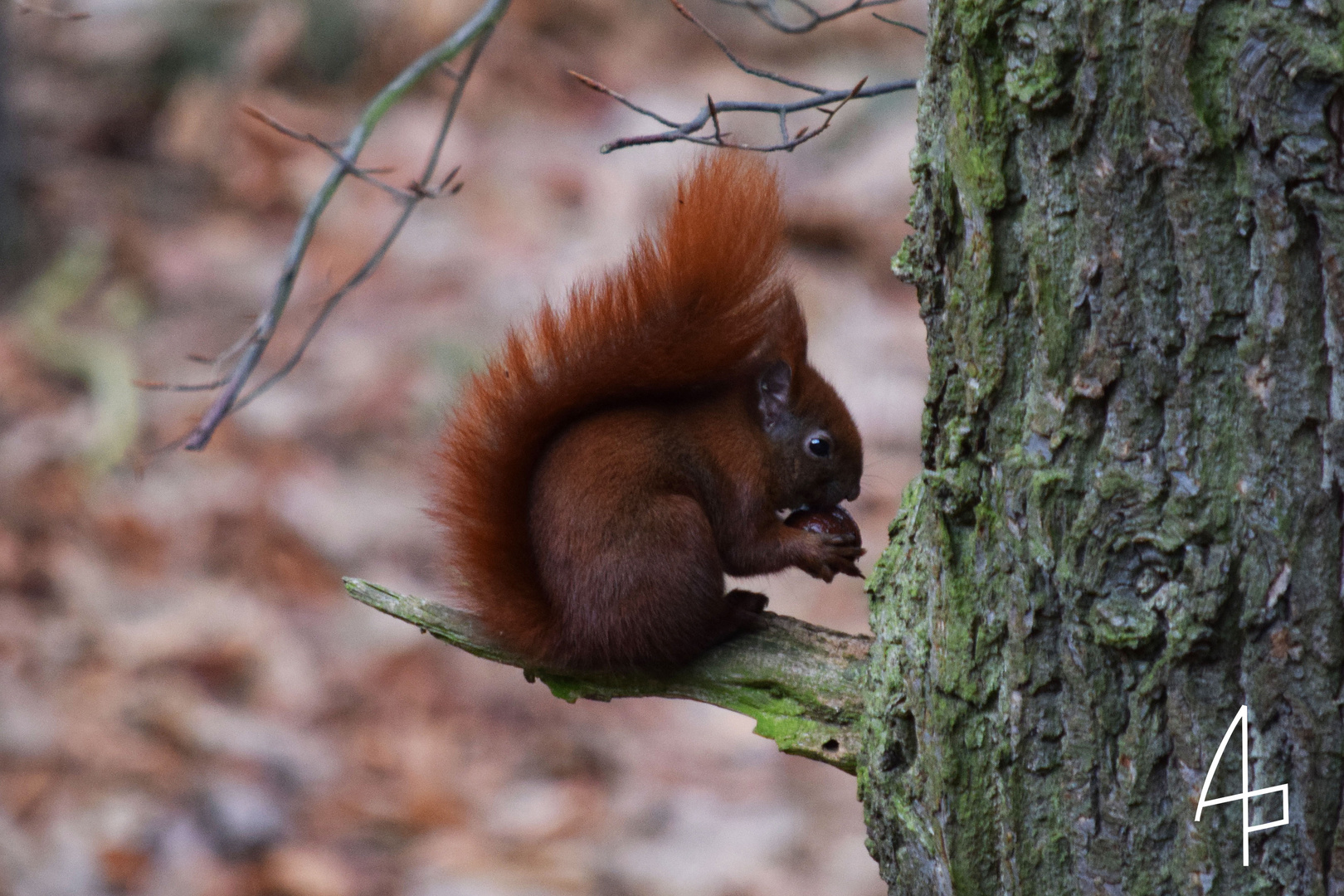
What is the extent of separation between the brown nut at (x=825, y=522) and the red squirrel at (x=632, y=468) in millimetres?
16

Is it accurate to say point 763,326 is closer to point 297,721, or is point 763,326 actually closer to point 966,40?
point 966,40

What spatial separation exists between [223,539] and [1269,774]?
3647 mm

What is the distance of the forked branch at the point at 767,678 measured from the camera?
1692mm

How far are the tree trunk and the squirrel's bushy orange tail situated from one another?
14.5 inches

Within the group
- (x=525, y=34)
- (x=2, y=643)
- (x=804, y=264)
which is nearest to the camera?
(x=2, y=643)

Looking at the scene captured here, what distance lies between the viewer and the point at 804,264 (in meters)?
5.45

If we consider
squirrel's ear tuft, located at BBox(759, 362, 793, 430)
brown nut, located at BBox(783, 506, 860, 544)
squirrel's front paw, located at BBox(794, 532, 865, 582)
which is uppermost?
squirrel's ear tuft, located at BBox(759, 362, 793, 430)

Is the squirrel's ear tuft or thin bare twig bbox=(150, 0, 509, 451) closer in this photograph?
thin bare twig bbox=(150, 0, 509, 451)

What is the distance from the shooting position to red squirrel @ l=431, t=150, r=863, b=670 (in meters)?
1.79

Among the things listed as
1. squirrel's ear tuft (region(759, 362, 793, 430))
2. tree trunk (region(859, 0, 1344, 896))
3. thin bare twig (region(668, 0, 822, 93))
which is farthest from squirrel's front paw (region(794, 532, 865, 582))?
thin bare twig (region(668, 0, 822, 93))

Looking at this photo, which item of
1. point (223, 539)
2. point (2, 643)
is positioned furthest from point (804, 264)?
point (2, 643)

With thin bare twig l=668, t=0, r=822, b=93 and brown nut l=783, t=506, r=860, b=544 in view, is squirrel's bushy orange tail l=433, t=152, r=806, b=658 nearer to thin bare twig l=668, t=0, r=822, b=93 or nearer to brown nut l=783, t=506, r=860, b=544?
thin bare twig l=668, t=0, r=822, b=93

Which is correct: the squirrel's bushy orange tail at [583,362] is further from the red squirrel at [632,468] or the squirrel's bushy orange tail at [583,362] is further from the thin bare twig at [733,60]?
the thin bare twig at [733,60]

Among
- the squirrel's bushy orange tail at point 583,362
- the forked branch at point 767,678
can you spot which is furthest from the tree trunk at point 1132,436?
the squirrel's bushy orange tail at point 583,362
